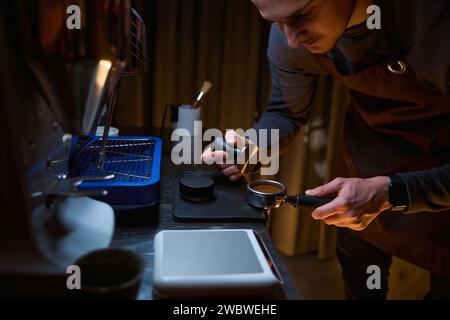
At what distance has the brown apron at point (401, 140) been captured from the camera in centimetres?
113

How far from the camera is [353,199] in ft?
3.32

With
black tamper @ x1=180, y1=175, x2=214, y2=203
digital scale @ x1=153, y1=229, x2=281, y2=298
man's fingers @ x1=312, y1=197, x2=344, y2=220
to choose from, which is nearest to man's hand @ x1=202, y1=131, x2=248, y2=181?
black tamper @ x1=180, y1=175, x2=214, y2=203

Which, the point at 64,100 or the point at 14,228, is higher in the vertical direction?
the point at 64,100

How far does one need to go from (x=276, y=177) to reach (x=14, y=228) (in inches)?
79.6

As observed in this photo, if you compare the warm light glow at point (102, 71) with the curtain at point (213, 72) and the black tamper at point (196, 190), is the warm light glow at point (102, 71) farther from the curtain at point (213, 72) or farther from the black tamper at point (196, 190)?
the curtain at point (213, 72)

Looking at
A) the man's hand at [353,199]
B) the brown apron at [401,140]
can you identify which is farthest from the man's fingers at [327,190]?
the brown apron at [401,140]

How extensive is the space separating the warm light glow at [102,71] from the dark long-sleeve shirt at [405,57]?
2.45ft

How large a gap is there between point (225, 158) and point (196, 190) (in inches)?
9.8

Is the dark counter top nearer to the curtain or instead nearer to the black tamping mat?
the black tamping mat

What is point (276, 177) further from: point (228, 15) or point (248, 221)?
point (248, 221)

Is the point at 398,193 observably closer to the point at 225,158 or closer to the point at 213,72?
the point at 225,158

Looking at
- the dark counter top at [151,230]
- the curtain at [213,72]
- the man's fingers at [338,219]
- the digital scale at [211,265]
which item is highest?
the curtain at [213,72]

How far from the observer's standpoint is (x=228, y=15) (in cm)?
212
